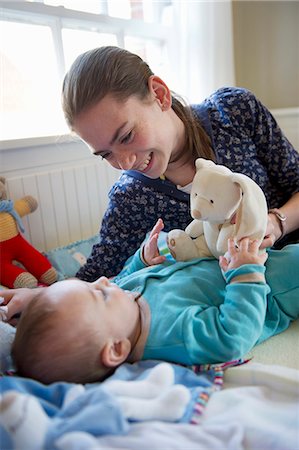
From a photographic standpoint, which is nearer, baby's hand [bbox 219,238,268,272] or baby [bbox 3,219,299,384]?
baby [bbox 3,219,299,384]

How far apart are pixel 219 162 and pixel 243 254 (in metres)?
0.43

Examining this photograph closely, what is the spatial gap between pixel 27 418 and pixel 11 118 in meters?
1.31

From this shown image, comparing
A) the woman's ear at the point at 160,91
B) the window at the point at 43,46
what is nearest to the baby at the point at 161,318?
the woman's ear at the point at 160,91

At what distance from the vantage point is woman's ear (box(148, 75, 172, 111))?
1.07 metres

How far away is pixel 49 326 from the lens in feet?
2.24

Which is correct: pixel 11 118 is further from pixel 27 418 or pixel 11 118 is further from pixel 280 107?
pixel 280 107

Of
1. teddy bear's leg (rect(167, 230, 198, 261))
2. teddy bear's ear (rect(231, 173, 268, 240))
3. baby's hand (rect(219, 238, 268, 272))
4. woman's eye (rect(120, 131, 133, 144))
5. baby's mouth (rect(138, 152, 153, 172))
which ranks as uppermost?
woman's eye (rect(120, 131, 133, 144))

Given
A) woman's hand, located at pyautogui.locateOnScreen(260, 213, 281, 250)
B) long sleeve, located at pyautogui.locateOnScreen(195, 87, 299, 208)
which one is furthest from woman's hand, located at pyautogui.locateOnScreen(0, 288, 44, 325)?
long sleeve, located at pyautogui.locateOnScreen(195, 87, 299, 208)

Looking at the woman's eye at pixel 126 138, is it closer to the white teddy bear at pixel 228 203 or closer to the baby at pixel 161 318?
the white teddy bear at pixel 228 203

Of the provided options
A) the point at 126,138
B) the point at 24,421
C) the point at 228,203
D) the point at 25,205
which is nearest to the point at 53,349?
the point at 24,421

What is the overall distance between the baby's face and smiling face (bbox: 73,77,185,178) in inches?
14.1

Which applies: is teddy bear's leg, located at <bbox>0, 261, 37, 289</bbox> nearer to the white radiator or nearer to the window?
the white radiator

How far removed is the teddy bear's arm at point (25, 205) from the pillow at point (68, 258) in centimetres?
18

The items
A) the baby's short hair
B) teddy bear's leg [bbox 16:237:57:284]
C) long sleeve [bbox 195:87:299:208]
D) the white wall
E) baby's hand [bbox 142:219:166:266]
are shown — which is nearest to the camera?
the baby's short hair
